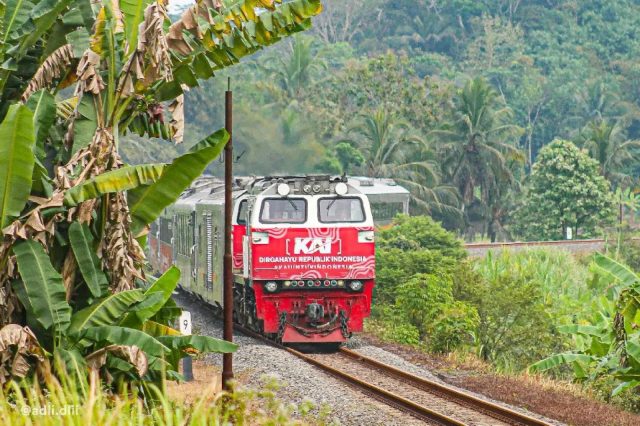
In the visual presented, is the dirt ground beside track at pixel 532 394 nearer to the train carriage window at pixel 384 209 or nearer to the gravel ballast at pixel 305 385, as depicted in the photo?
the gravel ballast at pixel 305 385

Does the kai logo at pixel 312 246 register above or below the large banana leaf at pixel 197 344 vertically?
above

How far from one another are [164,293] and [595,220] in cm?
4405

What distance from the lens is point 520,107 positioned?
264 ft

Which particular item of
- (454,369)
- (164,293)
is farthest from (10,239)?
(454,369)

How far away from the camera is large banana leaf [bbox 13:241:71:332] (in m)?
12.0

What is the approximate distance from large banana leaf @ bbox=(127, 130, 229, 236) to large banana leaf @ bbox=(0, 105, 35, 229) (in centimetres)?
141

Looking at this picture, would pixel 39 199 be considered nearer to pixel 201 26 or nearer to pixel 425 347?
pixel 201 26

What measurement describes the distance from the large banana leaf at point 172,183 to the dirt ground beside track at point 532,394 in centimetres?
623

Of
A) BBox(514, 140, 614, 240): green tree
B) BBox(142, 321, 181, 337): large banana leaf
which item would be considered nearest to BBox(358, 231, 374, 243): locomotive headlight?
BBox(142, 321, 181, 337): large banana leaf

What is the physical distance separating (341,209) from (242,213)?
1915mm

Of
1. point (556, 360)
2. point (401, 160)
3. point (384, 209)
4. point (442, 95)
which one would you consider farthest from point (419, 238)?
point (442, 95)

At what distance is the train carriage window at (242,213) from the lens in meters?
20.7

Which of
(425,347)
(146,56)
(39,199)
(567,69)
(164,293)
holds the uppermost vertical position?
(567,69)

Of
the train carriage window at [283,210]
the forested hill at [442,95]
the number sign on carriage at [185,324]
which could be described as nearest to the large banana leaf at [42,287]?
the number sign on carriage at [185,324]
